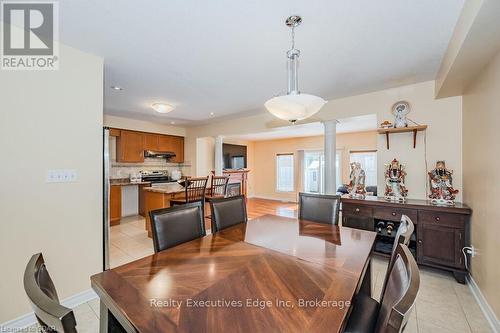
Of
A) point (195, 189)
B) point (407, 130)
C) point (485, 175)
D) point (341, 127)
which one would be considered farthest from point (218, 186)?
point (341, 127)

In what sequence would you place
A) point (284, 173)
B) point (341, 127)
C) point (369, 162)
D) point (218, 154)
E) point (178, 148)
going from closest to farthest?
point (218, 154), point (341, 127), point (178, 148), point (369, 162), point (284, 173)

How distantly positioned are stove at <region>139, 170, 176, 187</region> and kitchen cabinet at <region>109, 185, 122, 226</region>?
33.1 inches

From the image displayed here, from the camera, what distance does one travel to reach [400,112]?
285cm

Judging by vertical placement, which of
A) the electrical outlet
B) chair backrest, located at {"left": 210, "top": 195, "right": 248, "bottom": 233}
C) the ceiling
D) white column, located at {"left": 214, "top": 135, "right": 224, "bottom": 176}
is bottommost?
chair backrest, located at {"left": 210, "top": 195, "right": 248, "bottom": 233}

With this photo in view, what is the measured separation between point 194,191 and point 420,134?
329 cm

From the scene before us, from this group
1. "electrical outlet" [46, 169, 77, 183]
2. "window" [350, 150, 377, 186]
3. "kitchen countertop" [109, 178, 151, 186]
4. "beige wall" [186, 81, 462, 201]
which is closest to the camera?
"electrical outlet" [46, 169, 77, 183]

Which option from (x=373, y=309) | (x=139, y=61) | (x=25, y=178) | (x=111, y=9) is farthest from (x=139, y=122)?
(x=373, y=309)

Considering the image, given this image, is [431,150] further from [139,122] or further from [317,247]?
[139,122]

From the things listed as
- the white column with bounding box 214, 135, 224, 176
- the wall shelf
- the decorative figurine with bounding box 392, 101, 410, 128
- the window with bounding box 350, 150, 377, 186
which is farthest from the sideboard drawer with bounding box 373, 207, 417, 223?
the window with bounding box 350, 150, 377, 186

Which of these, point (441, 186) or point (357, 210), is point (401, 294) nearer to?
point (357, 210)

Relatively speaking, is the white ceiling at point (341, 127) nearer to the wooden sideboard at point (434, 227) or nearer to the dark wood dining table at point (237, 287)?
the wooden sideboard at point (434, 227)

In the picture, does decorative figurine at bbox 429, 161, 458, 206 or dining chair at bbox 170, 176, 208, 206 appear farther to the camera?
dining chair at bbox 170, 176, 208, 206

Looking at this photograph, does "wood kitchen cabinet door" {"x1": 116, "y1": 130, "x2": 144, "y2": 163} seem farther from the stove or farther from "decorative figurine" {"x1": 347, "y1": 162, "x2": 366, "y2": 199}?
"decorative figurine" {"x1": 347, "y1": 162, "x2": 366, "y2": 199}

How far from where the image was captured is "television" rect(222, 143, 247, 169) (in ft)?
23.4
